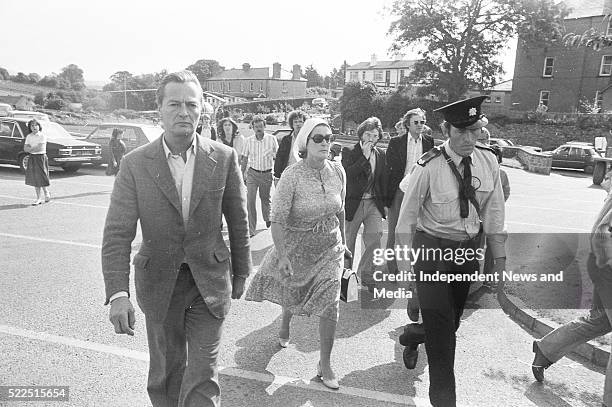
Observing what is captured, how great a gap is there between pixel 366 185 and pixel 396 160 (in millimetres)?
792

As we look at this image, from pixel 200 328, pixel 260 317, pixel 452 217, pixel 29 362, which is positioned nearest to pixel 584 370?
pixel 452 217

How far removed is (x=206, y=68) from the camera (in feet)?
412

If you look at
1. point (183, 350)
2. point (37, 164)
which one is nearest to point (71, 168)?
point (37, 164)

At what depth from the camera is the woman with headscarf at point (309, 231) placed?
12.1 ft

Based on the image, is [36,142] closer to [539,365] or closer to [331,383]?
[331,383]

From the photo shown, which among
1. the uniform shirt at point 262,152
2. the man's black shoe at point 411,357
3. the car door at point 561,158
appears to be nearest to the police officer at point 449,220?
the man's black shoe at point 411,357

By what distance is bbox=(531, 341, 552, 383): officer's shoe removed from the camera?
3.70 metres

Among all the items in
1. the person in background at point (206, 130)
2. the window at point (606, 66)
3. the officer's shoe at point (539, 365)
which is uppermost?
the window at point (606, 66)

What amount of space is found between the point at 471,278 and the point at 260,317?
2.34 m

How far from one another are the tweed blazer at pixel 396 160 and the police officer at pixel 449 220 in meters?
2.69

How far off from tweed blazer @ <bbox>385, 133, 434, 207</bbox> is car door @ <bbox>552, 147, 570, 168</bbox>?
21146 millimetres

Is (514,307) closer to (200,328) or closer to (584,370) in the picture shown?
(584,370)

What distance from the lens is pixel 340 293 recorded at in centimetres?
379

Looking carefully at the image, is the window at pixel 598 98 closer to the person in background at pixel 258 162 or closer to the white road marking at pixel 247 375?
the person in background at pixel 258 162
